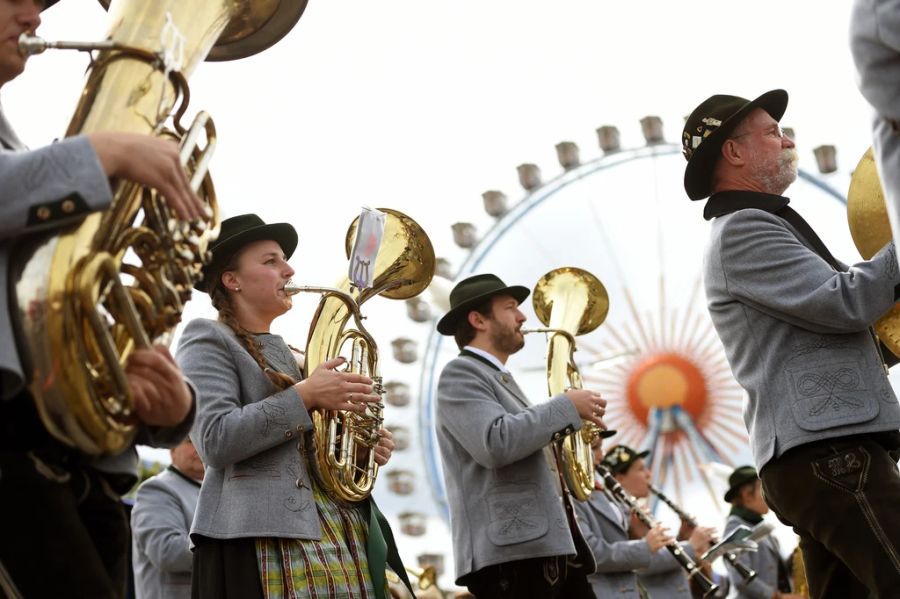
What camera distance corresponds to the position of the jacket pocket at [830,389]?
3666 millimetres

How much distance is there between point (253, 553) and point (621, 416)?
13.3 meters

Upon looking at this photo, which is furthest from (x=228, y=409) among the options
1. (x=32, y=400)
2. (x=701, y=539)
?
(x=701, y=539)

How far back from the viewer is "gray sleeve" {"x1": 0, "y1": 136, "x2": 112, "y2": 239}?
2.31m

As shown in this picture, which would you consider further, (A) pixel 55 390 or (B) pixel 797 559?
(B) pixel 797 559

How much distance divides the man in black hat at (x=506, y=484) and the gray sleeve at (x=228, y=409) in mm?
1289

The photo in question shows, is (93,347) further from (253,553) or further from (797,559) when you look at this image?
(797,559)

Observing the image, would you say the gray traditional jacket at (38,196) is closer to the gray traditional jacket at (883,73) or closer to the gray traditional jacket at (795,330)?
the gray traditional jacket at (883,73)

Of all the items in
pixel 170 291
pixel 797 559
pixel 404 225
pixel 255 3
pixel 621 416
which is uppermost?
pixel 255 3

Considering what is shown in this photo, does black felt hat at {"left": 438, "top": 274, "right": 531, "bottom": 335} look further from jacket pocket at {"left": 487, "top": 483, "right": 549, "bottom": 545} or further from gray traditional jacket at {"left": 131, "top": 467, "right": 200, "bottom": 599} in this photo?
gray traditional jacket at {"left": 131, "top": 467, "right": 200, "bottom": 599}

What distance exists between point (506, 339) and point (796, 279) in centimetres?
210

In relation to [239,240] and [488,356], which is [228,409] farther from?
[488,356]

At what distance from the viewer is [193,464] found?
5.94m

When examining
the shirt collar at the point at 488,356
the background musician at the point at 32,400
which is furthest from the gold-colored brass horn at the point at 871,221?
the background musician at the point at 32,400

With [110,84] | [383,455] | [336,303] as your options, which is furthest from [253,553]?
[110,84]
